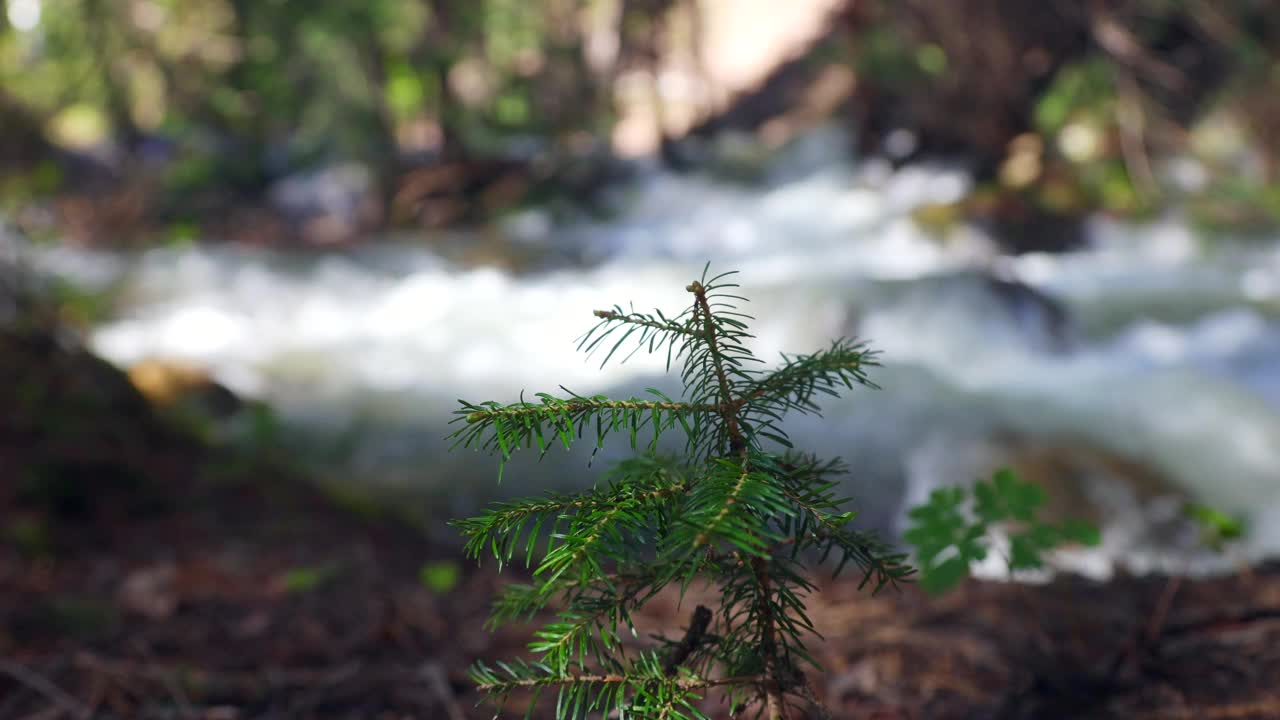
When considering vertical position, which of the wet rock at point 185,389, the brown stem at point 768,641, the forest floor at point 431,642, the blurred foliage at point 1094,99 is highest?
the blurred foliage at point 1094,99

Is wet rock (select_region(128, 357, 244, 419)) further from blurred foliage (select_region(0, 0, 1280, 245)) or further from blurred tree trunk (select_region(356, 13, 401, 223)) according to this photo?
blurred tree trunk (select_region(356, 13, 401, 223))

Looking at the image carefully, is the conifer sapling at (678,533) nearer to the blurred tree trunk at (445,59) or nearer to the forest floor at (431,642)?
the forest floor at (431,642)

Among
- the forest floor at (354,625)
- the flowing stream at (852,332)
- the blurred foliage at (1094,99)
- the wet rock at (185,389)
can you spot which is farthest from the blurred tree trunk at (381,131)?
the forest floor at (354,625)

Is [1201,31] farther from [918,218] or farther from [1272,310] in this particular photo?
[1272,310]

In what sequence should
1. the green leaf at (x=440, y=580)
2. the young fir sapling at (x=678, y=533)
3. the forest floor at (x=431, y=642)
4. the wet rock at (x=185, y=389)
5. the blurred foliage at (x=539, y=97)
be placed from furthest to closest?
the blurred foliage at (x=539, y=97) < the wet rock at (x=185, y=389) < the green leaf at (x=440, y=580) < the forest floor at (x=431, y=642) < the young fir sapling at (x=678, y=533)

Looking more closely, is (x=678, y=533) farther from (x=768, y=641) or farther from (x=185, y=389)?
(x=185, y=389)

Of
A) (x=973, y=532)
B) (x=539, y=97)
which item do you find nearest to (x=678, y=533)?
(x=973, y=532)

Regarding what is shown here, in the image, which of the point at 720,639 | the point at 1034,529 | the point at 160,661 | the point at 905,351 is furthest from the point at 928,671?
the point at 905,351

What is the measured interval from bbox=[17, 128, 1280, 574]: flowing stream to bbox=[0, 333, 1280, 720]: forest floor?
93cm

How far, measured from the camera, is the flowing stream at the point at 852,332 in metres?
5.47

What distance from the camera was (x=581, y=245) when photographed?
520 inches

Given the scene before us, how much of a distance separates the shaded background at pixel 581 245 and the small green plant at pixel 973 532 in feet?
5.71

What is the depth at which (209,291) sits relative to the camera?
11438 mm

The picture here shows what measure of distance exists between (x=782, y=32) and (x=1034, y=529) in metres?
27.8
